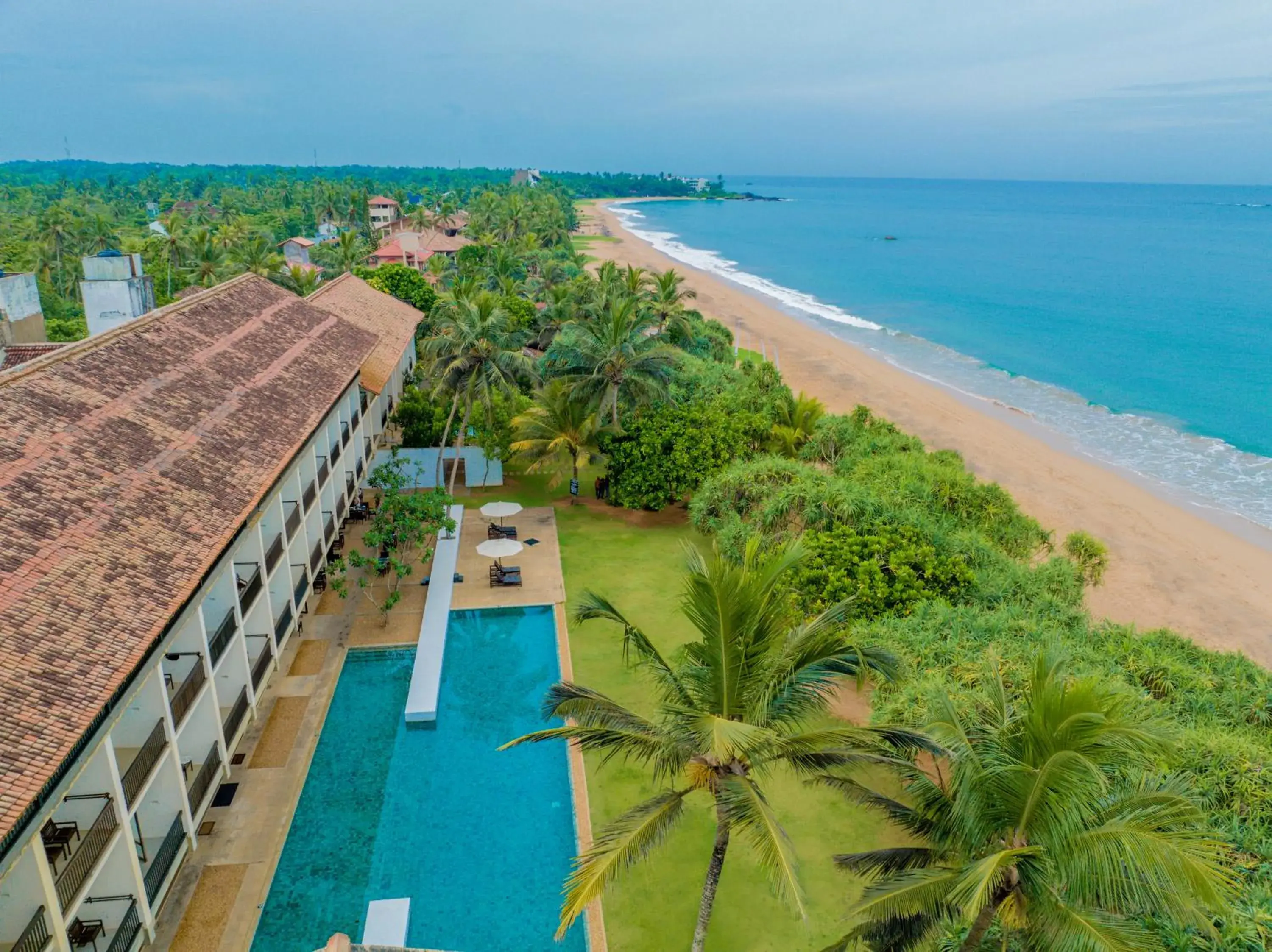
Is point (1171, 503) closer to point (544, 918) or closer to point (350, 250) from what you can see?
point (544, 918)

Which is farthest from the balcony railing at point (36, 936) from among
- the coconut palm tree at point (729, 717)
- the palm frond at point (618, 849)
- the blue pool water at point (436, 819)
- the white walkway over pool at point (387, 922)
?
the palm frond at point (618, 849)

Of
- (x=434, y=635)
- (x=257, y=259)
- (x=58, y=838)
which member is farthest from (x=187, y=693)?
(x=257, y=259)

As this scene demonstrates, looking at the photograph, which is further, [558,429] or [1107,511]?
[1107,511]

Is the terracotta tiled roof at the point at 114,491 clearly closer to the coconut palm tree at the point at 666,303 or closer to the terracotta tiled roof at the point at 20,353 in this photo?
the terracotta tiled roof at the point at 20,353

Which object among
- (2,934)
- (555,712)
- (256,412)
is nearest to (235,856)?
(2,934)

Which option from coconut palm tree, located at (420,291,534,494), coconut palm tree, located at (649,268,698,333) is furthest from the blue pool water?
coconut palm tree, located at (649,268,698,333)

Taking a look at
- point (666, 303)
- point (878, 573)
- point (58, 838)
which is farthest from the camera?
point (666, 303)

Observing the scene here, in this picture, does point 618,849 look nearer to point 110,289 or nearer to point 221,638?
point 221,638

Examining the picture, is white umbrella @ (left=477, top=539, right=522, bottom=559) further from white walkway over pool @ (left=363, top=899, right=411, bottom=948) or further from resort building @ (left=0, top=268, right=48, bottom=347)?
resort building @ (left=0, top=268, right=48, bottom=347)
